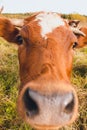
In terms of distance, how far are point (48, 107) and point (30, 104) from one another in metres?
0.23

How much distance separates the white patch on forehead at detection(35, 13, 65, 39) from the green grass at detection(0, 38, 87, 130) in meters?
2.25

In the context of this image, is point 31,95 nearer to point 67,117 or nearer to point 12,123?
point 67,117

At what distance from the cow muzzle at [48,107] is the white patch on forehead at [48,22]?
123 cm

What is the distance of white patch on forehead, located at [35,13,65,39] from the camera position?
5.93 metres

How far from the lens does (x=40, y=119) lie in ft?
16.0

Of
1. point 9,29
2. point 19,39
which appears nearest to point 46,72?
point 19,39

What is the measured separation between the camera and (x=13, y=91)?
8.40m

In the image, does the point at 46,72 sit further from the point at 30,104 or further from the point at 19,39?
the point at 19,39

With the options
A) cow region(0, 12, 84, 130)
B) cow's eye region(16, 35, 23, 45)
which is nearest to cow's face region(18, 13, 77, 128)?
cow region(0, 12, 84, 130)

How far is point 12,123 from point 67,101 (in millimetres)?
3276

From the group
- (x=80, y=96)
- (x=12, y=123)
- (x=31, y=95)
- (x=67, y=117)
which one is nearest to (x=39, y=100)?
(x=31, y=95)

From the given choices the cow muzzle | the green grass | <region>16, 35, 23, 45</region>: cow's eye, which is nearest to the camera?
the cow muzzle

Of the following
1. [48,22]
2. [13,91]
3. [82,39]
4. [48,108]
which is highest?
[48,22]

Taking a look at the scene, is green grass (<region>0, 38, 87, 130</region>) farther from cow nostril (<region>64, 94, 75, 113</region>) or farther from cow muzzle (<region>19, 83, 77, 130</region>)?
cow nostril (<region>64, 94, 75, 113</region>)
